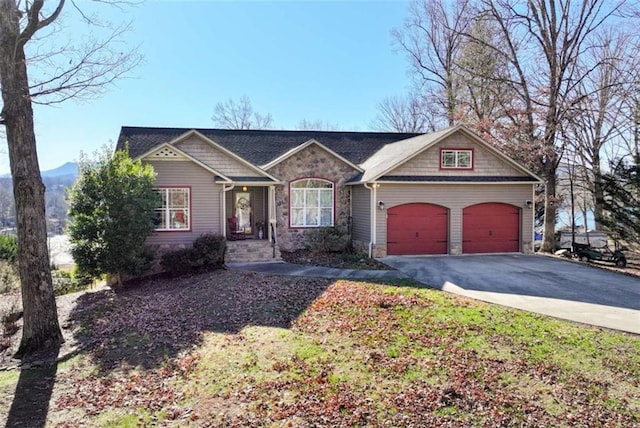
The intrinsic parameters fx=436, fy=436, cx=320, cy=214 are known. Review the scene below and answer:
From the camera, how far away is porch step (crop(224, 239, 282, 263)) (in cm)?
1686

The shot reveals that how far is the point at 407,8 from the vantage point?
96.0 ft

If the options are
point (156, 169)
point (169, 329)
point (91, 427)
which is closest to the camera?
point (91, 427)

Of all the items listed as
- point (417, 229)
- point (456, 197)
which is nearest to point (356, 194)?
point (417, 229)

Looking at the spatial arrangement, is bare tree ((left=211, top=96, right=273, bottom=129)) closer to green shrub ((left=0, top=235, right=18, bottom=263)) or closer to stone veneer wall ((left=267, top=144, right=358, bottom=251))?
green shrub ((left=0, top=235, right=18, bottom=263))

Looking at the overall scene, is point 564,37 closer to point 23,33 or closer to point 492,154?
point 492,154

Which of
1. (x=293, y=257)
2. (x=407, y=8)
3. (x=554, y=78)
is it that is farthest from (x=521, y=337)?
(x=407, y=8)

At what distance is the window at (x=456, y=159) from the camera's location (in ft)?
59.4

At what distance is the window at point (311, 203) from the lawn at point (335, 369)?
27.4 ft

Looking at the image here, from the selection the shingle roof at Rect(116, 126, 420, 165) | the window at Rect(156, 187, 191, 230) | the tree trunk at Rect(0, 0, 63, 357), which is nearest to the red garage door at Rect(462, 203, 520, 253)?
the shingle roof at Rect(116, 126, 420, 165)

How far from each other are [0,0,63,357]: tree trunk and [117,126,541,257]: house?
6930mm

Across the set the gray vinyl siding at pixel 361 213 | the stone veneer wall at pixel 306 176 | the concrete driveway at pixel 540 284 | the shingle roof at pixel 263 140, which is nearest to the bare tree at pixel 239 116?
the shingle roof at pixel 263 140

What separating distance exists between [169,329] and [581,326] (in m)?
8.51

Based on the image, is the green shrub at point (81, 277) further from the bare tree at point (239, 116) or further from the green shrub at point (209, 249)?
the bare tree at point (239, 116)

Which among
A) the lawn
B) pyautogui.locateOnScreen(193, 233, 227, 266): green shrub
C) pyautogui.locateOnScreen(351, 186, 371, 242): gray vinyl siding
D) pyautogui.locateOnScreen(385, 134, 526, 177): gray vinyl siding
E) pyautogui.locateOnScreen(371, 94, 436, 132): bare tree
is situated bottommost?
the lawn
